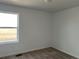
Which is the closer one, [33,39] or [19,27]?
[19,27]

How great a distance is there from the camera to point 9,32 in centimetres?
361

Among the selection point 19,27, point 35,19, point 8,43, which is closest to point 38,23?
point 35,19

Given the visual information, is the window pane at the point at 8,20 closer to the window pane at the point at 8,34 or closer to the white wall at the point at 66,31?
the window pane at the point at 8,34

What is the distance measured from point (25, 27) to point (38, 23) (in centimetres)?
89

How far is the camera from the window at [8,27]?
3383 millimetres

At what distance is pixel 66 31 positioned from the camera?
12.7 feet

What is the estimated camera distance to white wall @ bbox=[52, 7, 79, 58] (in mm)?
3392

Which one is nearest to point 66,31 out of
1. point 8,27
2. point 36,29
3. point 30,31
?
point 36,29

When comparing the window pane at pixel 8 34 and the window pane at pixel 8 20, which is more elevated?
the window pane at pixel 8 20

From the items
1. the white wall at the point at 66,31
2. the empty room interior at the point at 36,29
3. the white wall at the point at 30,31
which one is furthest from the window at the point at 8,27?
the white wall at the point at 66,31

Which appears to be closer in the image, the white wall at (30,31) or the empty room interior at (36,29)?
the empty room interior at (36,29)

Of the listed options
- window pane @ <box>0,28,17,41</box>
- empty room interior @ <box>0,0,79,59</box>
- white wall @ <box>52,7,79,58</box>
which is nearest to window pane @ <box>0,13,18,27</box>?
empty room interior @ <box>0,0,79,59</box>

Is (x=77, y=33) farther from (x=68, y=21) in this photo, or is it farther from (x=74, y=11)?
(x=74, y=11)

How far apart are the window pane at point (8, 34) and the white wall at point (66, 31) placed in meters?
2.51
